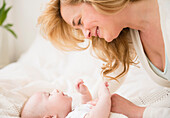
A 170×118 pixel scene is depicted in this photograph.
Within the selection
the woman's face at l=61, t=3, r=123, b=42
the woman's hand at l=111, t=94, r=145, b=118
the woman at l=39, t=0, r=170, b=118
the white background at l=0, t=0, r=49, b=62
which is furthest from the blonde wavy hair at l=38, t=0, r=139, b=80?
the white background at l=0, t=0, r=49, b=62

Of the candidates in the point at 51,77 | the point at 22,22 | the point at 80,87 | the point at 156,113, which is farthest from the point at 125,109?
the point at 22,22

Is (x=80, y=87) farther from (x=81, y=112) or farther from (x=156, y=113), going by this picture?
(x=156, y=113)

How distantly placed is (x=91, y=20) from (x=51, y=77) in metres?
1.03

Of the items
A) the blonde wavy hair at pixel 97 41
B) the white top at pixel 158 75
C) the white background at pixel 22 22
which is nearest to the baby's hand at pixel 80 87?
the blonde wavy hair at pixel 97 41

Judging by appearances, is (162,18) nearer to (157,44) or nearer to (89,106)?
(157,44)

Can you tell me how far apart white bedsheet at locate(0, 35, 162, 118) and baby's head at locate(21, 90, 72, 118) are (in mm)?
61

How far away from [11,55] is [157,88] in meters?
2.35

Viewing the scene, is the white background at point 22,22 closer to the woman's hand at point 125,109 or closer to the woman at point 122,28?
the woman at point 122,28

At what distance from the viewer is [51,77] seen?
207 cm

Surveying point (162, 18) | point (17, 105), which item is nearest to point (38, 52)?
point (17, 105)

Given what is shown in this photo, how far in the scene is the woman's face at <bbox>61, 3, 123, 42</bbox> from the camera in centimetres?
117

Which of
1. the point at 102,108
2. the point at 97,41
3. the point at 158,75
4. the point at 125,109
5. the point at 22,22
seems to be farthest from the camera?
the point at 22,22

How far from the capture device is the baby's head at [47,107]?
125 cm

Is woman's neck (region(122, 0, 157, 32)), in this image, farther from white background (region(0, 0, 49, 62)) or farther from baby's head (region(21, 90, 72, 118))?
white background (region(0, 0, 49, 62))
